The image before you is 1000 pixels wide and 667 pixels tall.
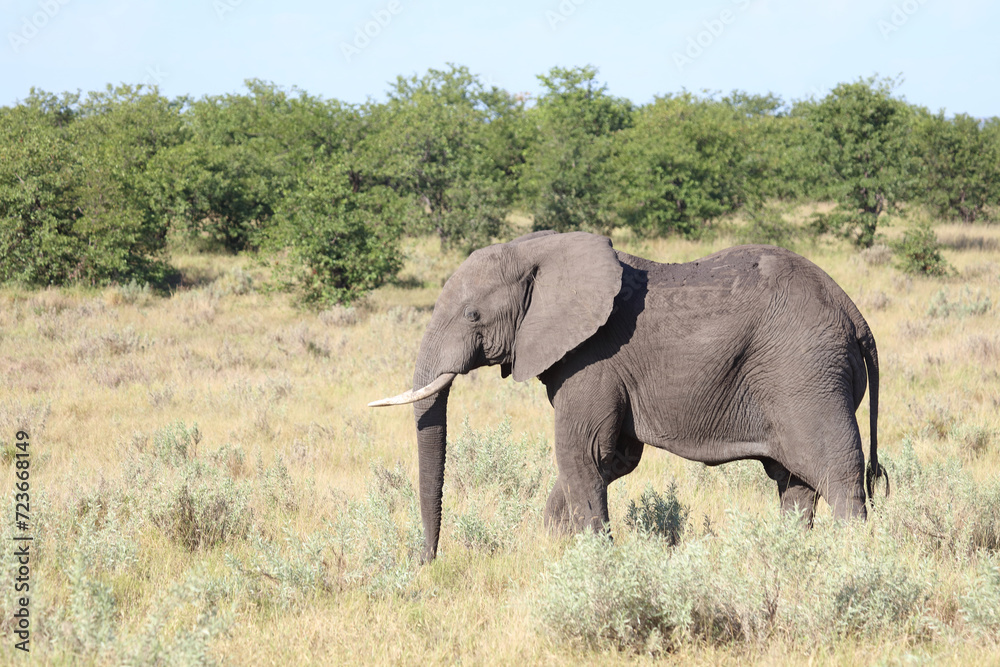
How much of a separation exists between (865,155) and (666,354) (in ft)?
64.0

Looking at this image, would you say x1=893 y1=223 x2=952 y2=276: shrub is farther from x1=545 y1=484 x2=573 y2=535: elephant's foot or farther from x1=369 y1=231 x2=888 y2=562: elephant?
x1=545 y1=484 x2=573 y2=535: elephant's foot

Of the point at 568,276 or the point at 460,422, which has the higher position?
the point at 568,276

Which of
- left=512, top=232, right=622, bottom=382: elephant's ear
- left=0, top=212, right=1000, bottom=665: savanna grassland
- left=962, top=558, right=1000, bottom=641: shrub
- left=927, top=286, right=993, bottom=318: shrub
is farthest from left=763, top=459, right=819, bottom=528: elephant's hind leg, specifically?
left=927, top=286, right=993, bottom=318: shrub

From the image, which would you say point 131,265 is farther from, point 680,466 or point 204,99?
point 204,99

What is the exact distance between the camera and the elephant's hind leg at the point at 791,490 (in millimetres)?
5188

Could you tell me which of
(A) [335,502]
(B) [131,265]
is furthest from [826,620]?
(B) [131,265]

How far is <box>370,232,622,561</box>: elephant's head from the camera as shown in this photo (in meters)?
4.65

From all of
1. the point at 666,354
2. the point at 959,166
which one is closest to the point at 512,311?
the point at 666,354

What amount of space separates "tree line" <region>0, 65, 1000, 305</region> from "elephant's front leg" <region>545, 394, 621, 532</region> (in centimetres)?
1137

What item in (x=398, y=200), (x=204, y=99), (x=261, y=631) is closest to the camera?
(x=261, y=631)

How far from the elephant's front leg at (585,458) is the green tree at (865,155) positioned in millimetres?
18894

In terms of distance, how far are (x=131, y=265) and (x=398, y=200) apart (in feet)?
19.9

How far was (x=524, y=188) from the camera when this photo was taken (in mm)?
24531

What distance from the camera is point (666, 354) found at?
4.75 m
